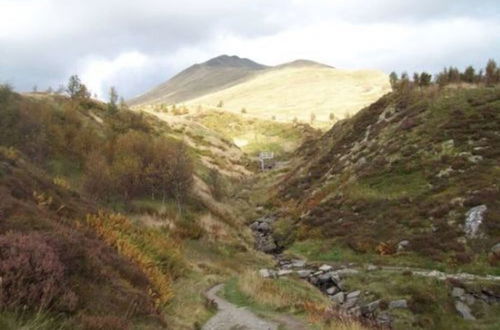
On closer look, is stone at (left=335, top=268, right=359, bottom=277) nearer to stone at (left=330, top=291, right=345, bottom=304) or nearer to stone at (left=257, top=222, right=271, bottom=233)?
stone at (left=330, top=291, right=345, bottom=304)

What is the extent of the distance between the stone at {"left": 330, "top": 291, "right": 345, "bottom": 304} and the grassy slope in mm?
4195

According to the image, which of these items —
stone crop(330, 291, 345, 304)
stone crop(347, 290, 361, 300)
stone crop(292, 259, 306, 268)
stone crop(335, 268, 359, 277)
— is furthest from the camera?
stone crop(292, 259, 306, 268)

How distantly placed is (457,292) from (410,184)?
13.7m

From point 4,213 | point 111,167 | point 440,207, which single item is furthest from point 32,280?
point 111,167

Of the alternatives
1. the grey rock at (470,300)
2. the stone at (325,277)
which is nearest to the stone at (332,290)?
the stone at (325,277)

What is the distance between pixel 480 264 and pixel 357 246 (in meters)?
7.25

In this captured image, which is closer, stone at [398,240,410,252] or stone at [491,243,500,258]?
stone at [491,243,500,258]

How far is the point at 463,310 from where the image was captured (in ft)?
64.5

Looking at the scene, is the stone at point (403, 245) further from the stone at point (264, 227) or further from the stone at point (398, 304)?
the stone at point (264, 227)

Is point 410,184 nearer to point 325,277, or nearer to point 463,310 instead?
point 325,277

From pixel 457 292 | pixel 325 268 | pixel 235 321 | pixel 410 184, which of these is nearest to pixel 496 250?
pixel 457 292

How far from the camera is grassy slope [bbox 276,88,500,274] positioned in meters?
26.3

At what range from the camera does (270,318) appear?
47.8 feet

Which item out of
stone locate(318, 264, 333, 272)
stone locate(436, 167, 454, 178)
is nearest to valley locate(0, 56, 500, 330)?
stone locate(436, 167, 454, 178)
